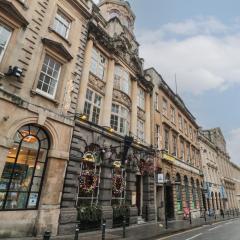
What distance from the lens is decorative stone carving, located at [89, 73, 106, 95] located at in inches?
598

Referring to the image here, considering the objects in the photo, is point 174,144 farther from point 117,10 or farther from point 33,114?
point 33,114

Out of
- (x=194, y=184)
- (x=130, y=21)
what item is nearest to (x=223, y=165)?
(x=194, y=184)

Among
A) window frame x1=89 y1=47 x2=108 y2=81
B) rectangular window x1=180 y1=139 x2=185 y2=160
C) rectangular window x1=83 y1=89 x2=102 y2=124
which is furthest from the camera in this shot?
rectangular window x1=180 y1=139 x2=185 y2=160

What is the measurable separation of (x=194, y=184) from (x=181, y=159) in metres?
5.48

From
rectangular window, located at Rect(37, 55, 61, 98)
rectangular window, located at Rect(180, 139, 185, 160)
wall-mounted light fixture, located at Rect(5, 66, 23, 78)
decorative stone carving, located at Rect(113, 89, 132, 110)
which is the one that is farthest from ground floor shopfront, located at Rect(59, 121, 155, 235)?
rectangular window, located at Rect(180, 139, 185, 160)

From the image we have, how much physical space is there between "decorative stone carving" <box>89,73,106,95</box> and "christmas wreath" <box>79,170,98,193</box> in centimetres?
615

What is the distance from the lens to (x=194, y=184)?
29.9m

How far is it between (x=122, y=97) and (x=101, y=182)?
7.35m

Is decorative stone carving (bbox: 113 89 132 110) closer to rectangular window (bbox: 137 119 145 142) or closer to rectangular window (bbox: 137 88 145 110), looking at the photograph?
rectangular window (bbox: 137 119 145 142)

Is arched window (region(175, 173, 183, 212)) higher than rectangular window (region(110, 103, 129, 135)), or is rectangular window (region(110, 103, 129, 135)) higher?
rectangular window (region(110, 103, 129, 135))

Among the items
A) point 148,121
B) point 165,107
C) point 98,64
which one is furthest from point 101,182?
point 165,107

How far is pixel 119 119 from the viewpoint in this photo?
16844 mm

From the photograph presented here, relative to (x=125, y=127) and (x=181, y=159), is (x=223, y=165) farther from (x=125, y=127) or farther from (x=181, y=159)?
(x=125, y=127)

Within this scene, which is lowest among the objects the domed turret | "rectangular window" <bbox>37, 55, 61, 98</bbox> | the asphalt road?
the asphalt road
